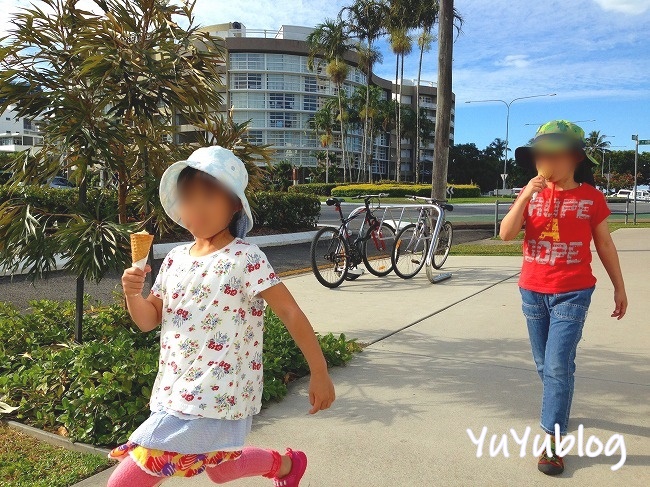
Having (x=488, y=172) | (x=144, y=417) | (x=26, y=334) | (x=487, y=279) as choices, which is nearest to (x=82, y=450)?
(x=144, y=417)

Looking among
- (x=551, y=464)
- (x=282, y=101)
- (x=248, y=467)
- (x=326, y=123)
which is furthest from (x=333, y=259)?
(x=282, y=101)

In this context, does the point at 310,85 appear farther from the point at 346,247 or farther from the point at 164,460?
the point at 164,460

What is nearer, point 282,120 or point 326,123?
point 326,123

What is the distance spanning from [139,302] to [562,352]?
78.2 inches

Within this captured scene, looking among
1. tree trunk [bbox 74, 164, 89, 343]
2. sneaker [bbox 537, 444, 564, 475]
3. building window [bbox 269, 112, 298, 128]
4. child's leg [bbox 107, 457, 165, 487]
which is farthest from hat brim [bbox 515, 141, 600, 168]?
building window [bbox 269, 112, 298, 128]

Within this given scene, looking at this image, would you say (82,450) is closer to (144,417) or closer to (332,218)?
(144,417)

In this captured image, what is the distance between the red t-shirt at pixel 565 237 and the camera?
10.1 feet

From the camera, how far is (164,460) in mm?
2100

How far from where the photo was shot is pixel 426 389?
414 centimetres

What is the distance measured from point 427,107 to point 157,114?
342 feet

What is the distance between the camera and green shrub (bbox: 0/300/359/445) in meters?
3.30

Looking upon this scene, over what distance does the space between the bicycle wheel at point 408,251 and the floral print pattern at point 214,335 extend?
6478mm

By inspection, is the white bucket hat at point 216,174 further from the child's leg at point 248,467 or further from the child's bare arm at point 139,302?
the child's leg at point 248,467

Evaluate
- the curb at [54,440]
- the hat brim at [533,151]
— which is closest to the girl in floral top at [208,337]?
the curb at [54,440]
